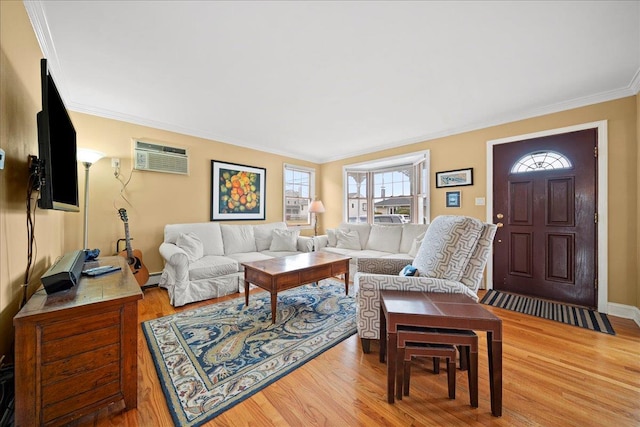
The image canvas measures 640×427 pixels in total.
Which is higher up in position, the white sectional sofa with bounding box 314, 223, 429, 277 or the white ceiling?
the white ceiling

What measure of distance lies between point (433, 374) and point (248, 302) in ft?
6.11

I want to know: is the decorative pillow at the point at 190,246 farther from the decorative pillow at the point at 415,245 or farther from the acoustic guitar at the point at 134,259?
the decorative pillow at the point at 415,245

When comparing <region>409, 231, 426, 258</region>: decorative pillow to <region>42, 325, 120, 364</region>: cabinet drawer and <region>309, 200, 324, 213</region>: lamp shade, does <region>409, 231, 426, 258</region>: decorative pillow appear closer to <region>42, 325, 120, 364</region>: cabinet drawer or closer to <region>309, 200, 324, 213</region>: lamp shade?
<region>309, 200, 324, 213</region>: lamp shade

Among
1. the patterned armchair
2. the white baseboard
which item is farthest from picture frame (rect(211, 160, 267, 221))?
the white baseboard

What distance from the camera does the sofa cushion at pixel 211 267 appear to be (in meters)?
2.77

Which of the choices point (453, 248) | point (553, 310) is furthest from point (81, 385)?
point (553, 310)

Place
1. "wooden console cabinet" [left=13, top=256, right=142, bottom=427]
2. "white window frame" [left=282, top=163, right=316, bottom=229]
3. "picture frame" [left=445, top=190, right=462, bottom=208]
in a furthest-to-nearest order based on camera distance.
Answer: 1. "white window frame" [left=282, top=163, right=316, bottom=229]
2. "picture frame" [left=445, top=190, right=462, bottom=208]
3. "wooden console cabinet" [left=13, top=256, right=142, bottom=427]

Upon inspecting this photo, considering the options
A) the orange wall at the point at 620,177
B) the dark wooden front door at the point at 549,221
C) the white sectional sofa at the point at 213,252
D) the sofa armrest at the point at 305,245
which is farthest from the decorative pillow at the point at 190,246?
the orange wall at the point at 620,177

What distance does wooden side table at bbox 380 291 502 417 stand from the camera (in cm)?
122

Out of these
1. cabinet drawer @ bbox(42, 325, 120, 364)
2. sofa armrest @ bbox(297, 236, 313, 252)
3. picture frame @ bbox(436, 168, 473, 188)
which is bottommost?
cabinet drawer @ bbox(42, 325, 120, 364)

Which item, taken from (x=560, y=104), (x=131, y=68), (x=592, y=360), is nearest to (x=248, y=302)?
(x=131, y=68)

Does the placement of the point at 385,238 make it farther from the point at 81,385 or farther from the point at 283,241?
the point at 81,385

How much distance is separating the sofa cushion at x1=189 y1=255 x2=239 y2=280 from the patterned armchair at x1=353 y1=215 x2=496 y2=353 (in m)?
1.90

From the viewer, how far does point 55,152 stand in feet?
4.90
